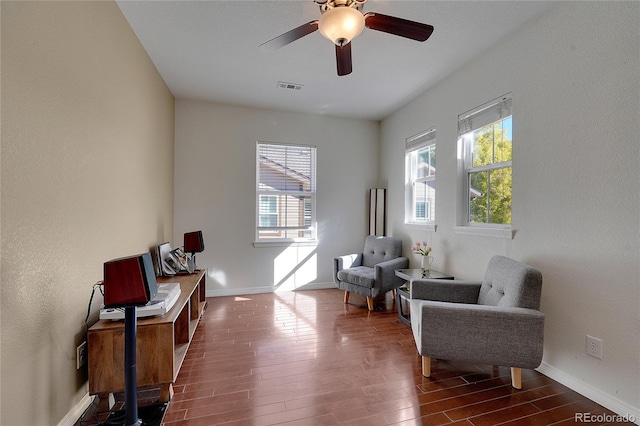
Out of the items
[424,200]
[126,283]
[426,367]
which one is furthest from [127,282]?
[424,200]

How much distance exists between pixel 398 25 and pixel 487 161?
5.83ft

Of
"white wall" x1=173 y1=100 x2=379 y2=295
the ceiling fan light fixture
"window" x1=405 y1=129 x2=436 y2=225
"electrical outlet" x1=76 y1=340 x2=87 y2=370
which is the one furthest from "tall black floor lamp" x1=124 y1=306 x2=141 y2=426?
"window" x1=405 y1=129 x2=436 y2=225

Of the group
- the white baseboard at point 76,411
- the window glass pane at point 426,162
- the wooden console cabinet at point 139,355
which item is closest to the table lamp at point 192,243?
the wooden console cabinet at point 139,355

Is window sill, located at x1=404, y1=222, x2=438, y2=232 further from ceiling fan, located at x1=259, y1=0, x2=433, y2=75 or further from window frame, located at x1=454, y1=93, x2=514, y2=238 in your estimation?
ceiling fan, located at x1=259, y1=0, x2=433, y2=75

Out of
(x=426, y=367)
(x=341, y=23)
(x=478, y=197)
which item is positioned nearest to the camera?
(x=341, y=23)

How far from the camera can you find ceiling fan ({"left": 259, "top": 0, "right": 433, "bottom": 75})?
1698 mm

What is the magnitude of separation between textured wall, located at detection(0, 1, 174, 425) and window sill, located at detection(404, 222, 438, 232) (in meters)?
3.28

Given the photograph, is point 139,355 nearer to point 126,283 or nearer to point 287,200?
point 126,283

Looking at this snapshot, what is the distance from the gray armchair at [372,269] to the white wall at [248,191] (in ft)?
2.24

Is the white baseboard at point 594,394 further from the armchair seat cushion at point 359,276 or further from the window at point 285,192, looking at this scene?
the window at point 285,192

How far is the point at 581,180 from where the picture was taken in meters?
2.02

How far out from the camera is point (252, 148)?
4402 mm

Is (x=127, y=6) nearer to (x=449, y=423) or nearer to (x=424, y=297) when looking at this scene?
(x=424, y=297)

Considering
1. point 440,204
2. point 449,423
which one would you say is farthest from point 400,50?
point 449,423
